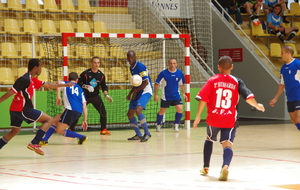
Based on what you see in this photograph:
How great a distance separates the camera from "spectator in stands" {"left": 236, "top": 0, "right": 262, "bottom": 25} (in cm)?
2236

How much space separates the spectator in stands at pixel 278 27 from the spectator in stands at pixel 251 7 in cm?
47

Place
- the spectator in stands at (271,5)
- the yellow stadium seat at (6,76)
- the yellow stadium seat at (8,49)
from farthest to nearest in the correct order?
the spectator in stands at (271,5)
the yellow stadium seat at (8,49)
the yellow stadium seat at (6,76)

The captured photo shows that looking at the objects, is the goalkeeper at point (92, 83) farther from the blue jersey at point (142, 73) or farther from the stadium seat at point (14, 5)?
the stadium seat at point (14, 5)

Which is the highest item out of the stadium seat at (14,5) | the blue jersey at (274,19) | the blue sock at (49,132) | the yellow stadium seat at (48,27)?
the stadium seat at (14,5)

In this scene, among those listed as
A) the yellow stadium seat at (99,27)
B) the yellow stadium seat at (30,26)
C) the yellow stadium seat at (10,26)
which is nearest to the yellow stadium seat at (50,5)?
the yellow stadium seat at (30,26)

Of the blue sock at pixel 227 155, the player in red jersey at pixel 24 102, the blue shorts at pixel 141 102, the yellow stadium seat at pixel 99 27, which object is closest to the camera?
the blue sock at pixel 227 155

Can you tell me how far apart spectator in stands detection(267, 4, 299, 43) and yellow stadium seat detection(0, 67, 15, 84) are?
32.5 ft

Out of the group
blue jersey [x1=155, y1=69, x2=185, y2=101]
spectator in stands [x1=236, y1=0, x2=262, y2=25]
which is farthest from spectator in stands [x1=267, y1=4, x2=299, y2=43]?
→ blue jersey [x1=155, y1=69, x2=185, y2=101]

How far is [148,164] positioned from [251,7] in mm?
14588

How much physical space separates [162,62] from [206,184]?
439 inches

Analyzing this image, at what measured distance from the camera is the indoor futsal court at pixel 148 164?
7.60 m

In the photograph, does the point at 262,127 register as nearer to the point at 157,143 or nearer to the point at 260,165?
the point at 157,143

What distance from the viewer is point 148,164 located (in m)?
9.52

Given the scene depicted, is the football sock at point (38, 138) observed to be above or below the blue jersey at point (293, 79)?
below
